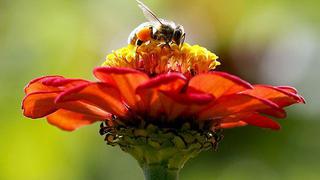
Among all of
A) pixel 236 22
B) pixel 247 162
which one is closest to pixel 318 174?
pixel 247 162

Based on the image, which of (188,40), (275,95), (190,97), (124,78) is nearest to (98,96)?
(124,78)

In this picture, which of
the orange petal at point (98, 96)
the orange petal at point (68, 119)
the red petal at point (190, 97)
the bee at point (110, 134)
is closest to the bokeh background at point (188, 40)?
the orange petal at point (68, 119)

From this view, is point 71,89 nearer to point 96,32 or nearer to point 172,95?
point 172,95

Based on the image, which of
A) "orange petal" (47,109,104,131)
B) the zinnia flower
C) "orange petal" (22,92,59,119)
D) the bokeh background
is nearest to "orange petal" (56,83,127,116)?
the zinnia flower

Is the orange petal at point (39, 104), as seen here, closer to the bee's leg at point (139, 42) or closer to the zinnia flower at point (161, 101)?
the zinnia flower at point (161, 101)

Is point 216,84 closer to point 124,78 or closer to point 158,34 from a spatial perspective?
point 124,78

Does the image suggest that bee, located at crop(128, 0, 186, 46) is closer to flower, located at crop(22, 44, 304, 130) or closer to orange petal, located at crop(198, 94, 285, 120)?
flower, located at crop(22, 44, 304, 130)
